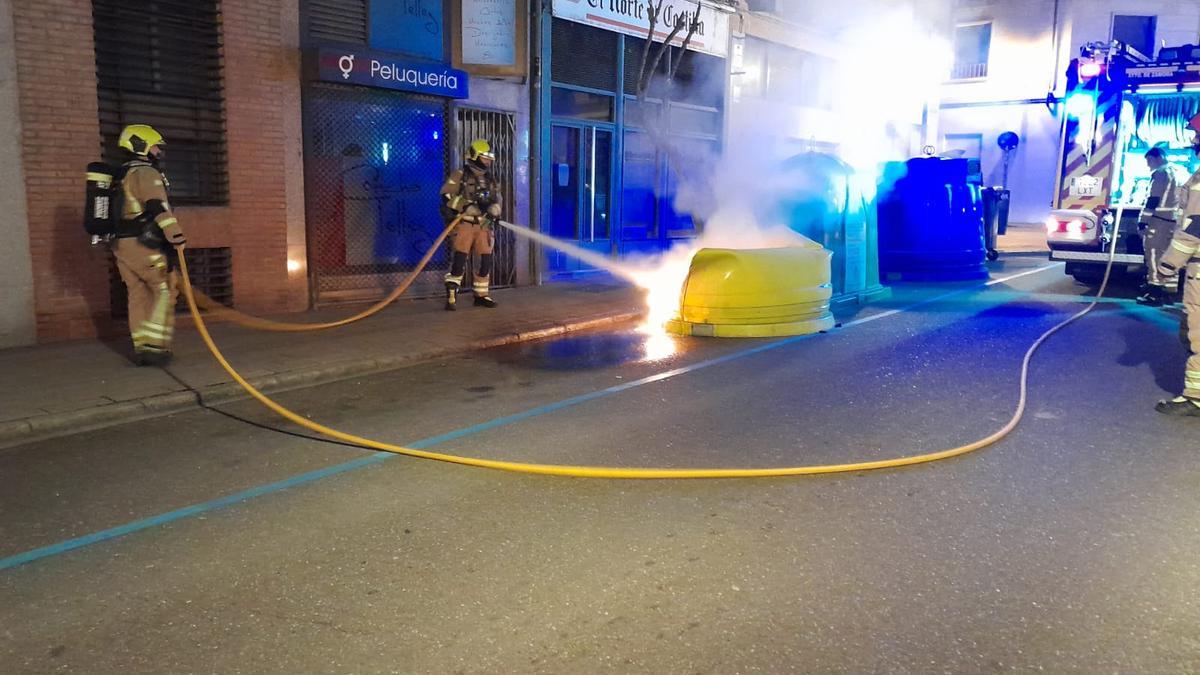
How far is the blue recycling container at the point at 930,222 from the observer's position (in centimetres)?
1427

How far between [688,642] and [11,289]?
7.72 metres

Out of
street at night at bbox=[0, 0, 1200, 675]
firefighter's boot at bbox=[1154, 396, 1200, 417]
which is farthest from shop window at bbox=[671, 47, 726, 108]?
firefighter's boot at bbox=[1154, 396, 1200, 417]

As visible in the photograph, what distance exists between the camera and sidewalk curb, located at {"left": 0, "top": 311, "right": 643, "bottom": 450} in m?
5.57

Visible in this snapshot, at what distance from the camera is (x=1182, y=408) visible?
5.95m

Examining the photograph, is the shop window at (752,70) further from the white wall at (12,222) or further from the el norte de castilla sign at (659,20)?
the white wall at (12,222)

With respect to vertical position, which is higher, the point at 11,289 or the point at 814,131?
the point at 814,131

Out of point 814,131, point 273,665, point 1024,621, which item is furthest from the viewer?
point 814,131

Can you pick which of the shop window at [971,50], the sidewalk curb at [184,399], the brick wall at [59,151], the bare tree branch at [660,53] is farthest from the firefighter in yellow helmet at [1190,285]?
the shop window at [971,50]

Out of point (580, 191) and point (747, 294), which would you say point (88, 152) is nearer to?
point (747, 294)

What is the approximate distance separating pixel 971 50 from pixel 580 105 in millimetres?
24422

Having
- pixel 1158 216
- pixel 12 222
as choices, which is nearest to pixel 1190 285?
pixel 1158 216

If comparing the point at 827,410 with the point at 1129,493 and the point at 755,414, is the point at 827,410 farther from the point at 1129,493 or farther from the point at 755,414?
the point at 1129,493

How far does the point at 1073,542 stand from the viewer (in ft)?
12.5

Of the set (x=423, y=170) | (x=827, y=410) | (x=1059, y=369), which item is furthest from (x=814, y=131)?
(x=827, y=410)
